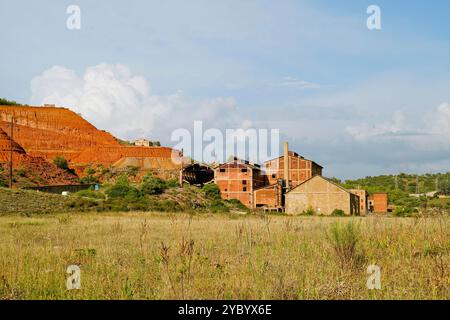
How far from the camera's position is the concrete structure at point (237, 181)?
63812 millimetres

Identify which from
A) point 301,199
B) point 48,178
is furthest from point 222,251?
point 48,178

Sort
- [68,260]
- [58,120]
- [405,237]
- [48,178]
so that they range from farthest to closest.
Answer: [58,120] < [48,178] < [405,237] < [68,260]

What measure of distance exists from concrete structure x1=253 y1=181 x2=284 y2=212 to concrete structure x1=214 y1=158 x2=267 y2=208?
2.82ft

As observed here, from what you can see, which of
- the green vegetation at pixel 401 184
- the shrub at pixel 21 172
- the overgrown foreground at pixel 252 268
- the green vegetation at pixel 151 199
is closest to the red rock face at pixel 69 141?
the shrub at pixel 21 172

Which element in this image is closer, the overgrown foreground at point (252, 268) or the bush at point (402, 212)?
the overgrown foreground at point (252, 268)

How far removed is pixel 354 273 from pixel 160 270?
125 inches

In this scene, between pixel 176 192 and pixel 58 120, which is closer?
pixel 176 192

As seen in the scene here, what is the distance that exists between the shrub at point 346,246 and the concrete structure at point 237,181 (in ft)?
176

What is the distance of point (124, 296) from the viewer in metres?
6.34

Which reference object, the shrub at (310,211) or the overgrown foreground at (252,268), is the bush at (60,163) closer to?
the shrub at (310,211)

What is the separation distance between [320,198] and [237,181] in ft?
40.9

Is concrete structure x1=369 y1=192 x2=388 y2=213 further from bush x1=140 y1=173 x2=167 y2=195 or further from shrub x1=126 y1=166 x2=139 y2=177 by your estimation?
shrub x1=126 y1=166 x2=139 y2=177

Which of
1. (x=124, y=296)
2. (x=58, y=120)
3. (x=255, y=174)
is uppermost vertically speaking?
(x=58, y=120)
